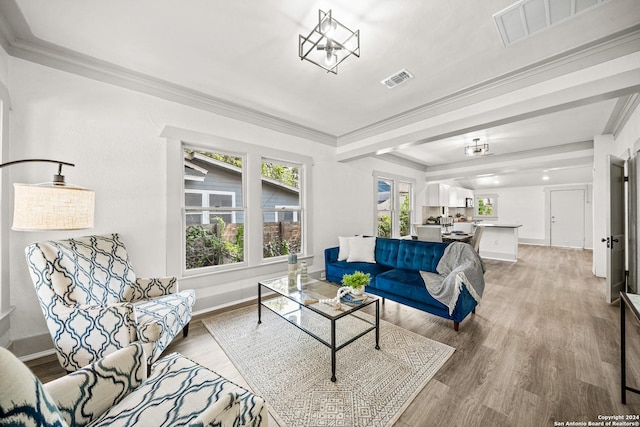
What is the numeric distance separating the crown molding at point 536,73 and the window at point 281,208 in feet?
6.13

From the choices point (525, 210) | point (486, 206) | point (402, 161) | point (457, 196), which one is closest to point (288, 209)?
point (402, 161)

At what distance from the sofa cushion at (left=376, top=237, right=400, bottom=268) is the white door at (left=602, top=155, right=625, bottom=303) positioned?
2582 mm

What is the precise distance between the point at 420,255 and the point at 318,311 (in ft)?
6.55

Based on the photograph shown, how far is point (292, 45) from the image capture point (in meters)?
2.14

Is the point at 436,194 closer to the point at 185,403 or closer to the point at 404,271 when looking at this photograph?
the point at 404,271

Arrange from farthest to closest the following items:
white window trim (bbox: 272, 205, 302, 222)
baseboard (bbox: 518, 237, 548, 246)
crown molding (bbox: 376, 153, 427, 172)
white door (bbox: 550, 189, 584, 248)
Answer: baseboard (bbox: 518, 237, 548, 246), white door (bbox: 550, 189, 584, 248), crown molding (bbox: 376, 153, 427, 172), white window trim (bbox: 272, 205, 302, 222)

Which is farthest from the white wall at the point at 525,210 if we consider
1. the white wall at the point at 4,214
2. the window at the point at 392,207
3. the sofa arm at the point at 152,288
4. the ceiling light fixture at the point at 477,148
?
the white wall at the point at 4,214

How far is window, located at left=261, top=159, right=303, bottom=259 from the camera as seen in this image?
3828 mm

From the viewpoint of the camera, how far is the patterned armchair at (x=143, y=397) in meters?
0.98

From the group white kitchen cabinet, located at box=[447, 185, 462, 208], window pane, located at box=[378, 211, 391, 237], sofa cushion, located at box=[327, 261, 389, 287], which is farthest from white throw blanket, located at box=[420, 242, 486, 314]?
white kitchen cabinet, located at box=[447, 185, 462, 208]

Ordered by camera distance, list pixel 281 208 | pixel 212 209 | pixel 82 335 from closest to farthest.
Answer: pixel 82 335 → pixel 212 209 → pixel 281 208

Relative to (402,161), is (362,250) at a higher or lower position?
lower

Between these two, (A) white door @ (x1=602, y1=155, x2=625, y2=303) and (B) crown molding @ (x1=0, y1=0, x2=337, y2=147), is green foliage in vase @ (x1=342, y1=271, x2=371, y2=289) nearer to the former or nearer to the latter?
(B) crown molding @ (x1=0, y1=0, x2=337, y2=147)

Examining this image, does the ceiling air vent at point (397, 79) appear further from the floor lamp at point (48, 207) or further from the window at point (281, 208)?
the floor lamp at point (48, 207)
